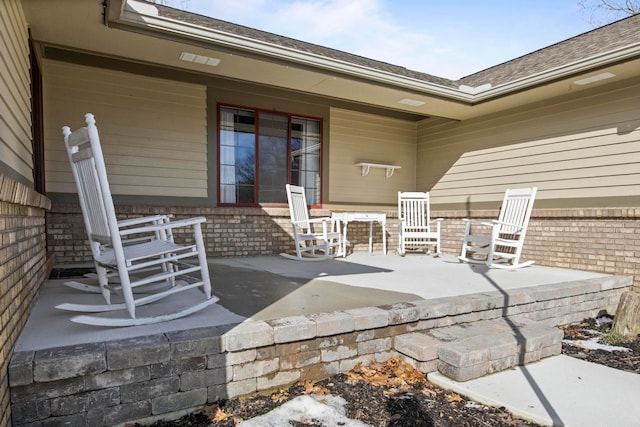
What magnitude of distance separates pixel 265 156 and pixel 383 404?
4496 millimetres

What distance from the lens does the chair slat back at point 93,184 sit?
2037mm

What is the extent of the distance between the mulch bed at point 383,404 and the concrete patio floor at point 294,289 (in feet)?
1.38

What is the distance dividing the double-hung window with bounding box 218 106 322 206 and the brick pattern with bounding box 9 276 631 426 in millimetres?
3663

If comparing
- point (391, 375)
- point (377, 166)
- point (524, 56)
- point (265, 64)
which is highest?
point (524, 56)

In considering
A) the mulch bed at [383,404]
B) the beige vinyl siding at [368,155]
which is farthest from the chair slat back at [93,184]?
the beige vinyl siding at [368,155]

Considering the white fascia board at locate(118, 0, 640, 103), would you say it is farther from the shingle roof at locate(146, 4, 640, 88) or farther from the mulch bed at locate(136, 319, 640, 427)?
the mulch bed at locate(136, 319, 640, 427)

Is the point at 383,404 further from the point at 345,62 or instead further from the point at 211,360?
the point at 345,62

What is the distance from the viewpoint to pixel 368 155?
685cm

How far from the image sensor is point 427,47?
1035 cm

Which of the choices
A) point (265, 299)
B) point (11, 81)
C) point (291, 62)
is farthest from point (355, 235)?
point (11, 81)

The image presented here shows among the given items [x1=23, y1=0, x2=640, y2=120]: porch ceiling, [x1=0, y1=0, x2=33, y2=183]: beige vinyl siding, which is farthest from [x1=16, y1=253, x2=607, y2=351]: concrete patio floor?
[x1=23, y1=0, x2=640, y2=120]: porch ceiling

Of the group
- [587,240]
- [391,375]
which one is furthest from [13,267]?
[587,240]

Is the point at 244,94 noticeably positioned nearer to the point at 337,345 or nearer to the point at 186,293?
the point at 186,293

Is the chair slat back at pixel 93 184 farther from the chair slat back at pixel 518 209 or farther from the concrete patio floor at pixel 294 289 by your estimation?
the chair slat back at pixel 518 209
